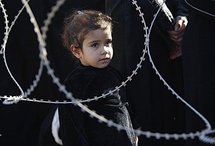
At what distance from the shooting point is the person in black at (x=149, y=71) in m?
2.71

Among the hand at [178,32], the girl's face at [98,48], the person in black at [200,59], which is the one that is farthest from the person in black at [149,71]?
the girl's face at [98,48]

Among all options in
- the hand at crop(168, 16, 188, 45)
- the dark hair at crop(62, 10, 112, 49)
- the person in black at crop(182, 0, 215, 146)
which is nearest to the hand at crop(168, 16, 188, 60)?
the hand at crop(168, 16, 188, 45)

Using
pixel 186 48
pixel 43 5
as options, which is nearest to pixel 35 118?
pixel 43 5

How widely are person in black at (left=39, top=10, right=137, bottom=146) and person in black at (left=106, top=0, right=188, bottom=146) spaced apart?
0.37m

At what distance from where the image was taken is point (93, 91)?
232 centimetres

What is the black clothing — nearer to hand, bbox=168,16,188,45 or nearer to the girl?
the girl

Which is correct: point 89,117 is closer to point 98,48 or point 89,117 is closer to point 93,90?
point 93,90

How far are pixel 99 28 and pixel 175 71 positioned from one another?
0.64 meters

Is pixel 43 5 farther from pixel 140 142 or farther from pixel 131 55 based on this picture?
pixel 140 142

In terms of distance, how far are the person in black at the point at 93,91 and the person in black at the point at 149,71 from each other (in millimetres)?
365

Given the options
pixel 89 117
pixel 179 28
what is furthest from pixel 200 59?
pixel 89 117

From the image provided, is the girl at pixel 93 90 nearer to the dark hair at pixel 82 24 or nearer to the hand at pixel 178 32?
the dark hair at pixel 82 24

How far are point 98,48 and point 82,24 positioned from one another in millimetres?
145

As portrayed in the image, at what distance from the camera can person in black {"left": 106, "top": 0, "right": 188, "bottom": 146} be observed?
2.71 m
